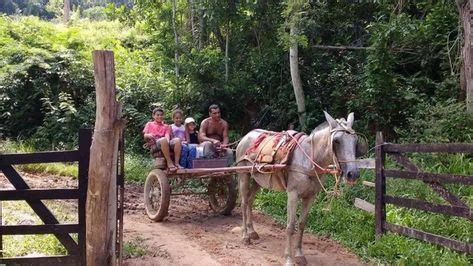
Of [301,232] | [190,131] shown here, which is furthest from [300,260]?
[190,131]

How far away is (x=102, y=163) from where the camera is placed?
4.69m

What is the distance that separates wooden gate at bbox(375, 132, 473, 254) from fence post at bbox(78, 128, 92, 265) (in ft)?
13.8

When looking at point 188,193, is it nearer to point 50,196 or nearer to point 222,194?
point 222,194

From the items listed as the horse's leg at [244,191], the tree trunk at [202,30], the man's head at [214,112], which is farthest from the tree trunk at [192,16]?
the horse's leg at [244,191]

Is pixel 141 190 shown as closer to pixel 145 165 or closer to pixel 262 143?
pixel 145 165

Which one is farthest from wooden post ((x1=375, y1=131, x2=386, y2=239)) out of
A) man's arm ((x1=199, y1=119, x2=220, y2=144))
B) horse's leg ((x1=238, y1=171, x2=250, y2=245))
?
man's arm ((x1=199, y1=119, x2=220, y2=144))

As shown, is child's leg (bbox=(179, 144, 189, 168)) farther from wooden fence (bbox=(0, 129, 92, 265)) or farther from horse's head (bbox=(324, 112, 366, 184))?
wooden fence (bbox=(0, 129, 92, 265))

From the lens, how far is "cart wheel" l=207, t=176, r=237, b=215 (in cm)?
912

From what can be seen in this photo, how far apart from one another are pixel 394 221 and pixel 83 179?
4639mm

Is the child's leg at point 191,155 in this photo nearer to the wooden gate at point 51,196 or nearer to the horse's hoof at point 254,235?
the horse's hoof at point 254,235

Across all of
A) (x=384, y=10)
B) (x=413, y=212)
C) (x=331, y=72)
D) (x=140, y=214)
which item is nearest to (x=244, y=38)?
(x=331, y=72)

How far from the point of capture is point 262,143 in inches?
302

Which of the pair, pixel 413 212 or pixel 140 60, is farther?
pixel 140 60

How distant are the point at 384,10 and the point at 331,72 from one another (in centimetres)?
213
